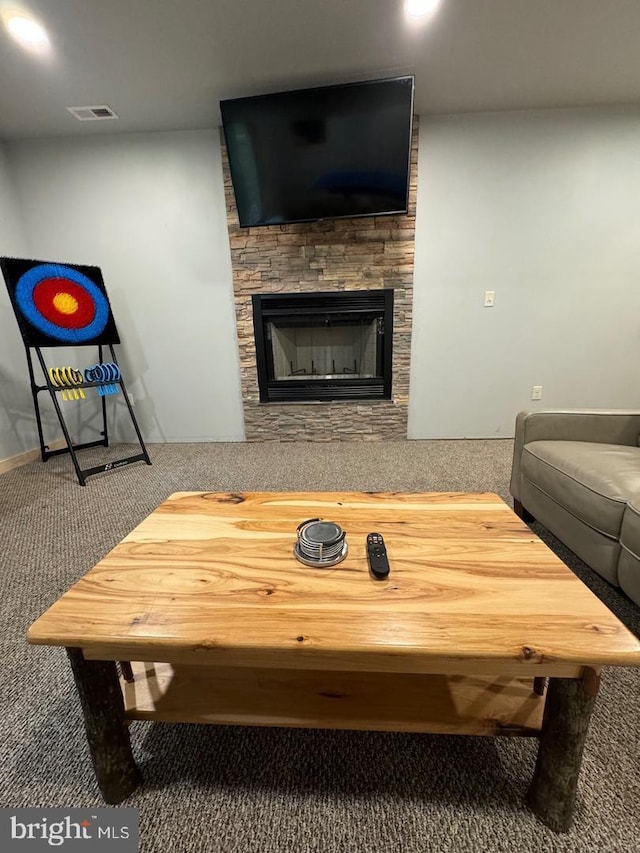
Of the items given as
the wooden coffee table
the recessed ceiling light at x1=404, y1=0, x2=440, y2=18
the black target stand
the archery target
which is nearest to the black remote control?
the wooden coffee table

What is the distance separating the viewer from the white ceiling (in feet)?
5.07

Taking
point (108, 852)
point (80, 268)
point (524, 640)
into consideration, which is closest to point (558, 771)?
point (524, 640)

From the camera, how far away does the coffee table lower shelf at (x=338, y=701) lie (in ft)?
2.09

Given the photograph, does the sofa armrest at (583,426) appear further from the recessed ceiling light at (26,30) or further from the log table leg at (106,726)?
the recessed ceiling light at (26,30)

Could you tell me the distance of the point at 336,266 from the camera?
2561 millimetres

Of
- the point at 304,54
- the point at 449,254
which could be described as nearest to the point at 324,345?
the point at 449,254

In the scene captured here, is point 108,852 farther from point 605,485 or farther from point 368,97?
point 368,97

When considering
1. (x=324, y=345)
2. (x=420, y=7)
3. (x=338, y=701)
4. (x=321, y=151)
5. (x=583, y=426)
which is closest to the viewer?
(x=338, y=701)

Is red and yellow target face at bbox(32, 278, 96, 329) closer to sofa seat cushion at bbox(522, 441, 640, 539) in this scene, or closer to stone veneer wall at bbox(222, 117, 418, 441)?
stone veneer wall at bbox(222, 117, 418, 441)

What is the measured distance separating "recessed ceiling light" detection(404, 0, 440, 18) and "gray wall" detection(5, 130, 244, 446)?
4.73ft

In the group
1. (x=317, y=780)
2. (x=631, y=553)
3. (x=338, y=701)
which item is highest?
(x=631, y=553)

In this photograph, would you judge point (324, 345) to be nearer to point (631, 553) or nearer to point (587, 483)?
point (587, 483)

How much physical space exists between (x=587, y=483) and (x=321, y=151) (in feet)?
7.83

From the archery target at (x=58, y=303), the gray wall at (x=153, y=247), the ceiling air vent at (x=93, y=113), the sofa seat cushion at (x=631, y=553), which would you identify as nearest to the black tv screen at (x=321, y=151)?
the gray wall at (x=153, y=247)
